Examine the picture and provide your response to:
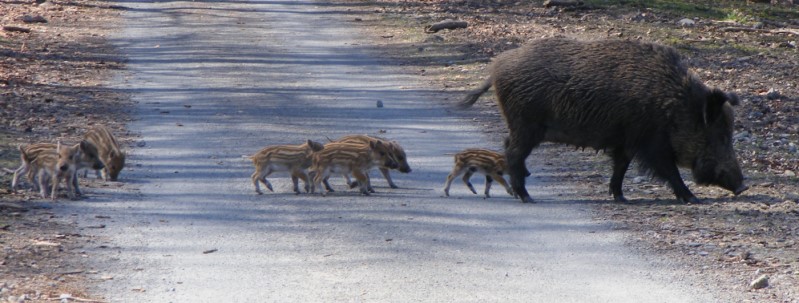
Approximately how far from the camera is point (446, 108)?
15258 millimetres

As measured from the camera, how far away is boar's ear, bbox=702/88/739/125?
386 inches

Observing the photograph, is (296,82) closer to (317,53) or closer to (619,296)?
(317,53)

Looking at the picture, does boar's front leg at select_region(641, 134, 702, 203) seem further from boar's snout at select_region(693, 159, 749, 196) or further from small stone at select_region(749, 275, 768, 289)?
small stone at select_region(749, 275, 768, 289)

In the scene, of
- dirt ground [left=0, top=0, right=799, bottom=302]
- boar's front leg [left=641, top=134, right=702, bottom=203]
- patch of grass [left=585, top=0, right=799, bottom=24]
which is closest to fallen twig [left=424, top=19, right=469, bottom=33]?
dirt ground [left=0, top=0, right=799, bottom=302]

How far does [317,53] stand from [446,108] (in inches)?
240

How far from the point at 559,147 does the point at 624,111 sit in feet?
9.70

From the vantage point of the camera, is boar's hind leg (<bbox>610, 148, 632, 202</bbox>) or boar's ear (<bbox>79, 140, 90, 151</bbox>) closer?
boar's hind leg (<bbox>610, 148, 632, 202</bbox>)

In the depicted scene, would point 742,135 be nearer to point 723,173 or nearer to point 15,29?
point 723,173

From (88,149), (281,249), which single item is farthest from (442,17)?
(281,249)

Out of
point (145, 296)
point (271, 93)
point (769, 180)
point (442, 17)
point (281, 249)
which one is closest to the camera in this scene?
point (145, 296)

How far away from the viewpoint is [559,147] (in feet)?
42.3

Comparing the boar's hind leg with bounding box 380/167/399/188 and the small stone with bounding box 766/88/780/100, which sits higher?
the boar's hind leg with bounding box 380/167/399/188

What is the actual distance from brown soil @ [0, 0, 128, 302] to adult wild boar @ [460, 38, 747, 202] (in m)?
4.00

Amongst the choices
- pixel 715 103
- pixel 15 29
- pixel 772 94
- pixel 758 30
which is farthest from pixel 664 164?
pixel 15 29
